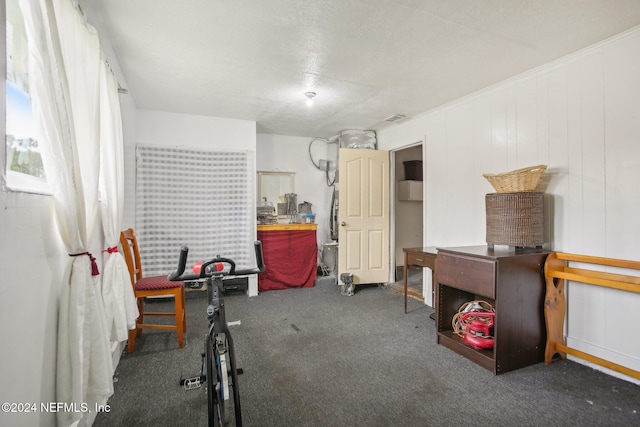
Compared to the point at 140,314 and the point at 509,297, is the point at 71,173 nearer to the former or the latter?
the point at 140,314

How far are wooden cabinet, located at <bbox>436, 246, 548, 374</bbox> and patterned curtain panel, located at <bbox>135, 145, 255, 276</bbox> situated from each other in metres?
2.71

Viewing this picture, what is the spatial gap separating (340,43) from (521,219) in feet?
6.15

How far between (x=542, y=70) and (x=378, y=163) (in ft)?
7.00

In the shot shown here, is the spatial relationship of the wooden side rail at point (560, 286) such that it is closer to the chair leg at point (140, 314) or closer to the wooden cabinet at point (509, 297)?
the wooden cabinet at point (509, 297)

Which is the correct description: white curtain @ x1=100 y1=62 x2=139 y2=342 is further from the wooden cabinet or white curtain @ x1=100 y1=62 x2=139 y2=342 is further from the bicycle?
the wooden cabinet

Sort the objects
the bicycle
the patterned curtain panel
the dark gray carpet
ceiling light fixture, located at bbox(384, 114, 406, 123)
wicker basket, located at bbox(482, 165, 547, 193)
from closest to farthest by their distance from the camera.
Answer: the bicycle < the dark gray carpet < wicker basket, located at bbox(482, 165, 547, 193) < the patterned curtain panel < ceiling light fixture, located at bbox(384, 114, 406, 123)

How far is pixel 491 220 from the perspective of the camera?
7.94 feet

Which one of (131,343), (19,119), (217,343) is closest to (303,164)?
(131,343)

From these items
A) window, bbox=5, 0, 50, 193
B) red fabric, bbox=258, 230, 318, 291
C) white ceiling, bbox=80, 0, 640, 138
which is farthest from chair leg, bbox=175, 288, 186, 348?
white ceiling, bbox=80, 0, 640, 138

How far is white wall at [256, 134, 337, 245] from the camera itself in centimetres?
476

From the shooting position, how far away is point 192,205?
3.76 metres

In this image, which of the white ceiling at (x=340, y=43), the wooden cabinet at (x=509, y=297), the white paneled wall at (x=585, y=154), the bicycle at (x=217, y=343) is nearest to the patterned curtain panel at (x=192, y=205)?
the white ceiling at (x=340, y=43)

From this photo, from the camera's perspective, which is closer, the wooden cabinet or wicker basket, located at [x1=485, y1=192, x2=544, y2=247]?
the wooden cabinet

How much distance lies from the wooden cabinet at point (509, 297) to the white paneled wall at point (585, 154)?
0.32 metres
